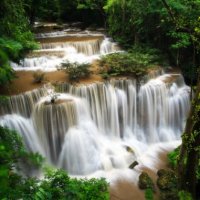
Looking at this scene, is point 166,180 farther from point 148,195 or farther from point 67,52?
point 67,52

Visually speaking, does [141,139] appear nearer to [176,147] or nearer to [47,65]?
[176,147]

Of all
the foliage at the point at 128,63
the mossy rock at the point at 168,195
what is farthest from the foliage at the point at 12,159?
the foliage at the point at 128,63

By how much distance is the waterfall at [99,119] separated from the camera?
33.0 feet

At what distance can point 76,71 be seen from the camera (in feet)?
38.9

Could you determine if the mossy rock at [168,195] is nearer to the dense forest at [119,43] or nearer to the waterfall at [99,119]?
the dense forest at [119,43]

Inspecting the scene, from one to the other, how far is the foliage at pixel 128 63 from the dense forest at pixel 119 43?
474 mm

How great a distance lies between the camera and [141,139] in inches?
471

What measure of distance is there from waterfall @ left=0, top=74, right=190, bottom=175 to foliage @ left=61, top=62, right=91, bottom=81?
2.10ft

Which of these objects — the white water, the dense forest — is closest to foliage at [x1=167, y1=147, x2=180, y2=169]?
the dense forest

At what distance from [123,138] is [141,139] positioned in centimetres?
75

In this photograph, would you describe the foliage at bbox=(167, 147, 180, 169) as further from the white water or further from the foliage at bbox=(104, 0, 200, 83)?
the white water

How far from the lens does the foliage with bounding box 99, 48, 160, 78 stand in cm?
1252

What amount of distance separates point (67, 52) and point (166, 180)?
780 centimetres

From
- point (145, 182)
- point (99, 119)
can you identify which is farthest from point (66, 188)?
point (99, 119)
